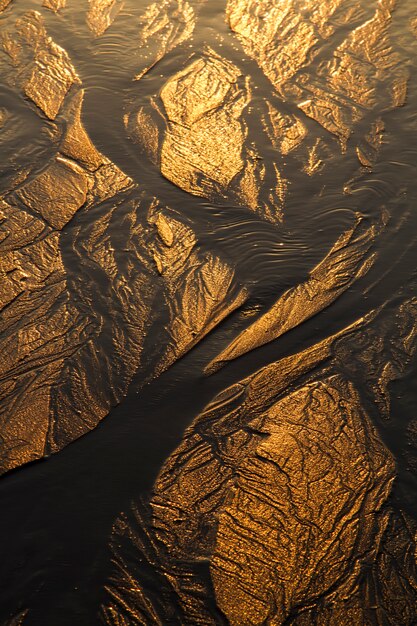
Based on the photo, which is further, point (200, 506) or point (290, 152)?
point (290, 152)

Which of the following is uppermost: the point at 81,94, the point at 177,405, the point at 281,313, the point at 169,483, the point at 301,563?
the point at 81,94

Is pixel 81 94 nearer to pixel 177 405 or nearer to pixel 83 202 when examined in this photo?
pixel 83 202

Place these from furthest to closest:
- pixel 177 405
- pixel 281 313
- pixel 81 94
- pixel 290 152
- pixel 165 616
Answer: pixel 81 94 < pixel 290 152 < pixel 281 313 < pixel 177 405 < pixel 165 616

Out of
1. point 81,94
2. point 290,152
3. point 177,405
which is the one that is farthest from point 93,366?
point 81,94

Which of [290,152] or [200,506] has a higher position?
[290,152]

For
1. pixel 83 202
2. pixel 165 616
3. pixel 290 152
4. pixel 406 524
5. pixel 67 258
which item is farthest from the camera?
pixel 290 152

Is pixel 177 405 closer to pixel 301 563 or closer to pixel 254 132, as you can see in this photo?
pixel 301 563
